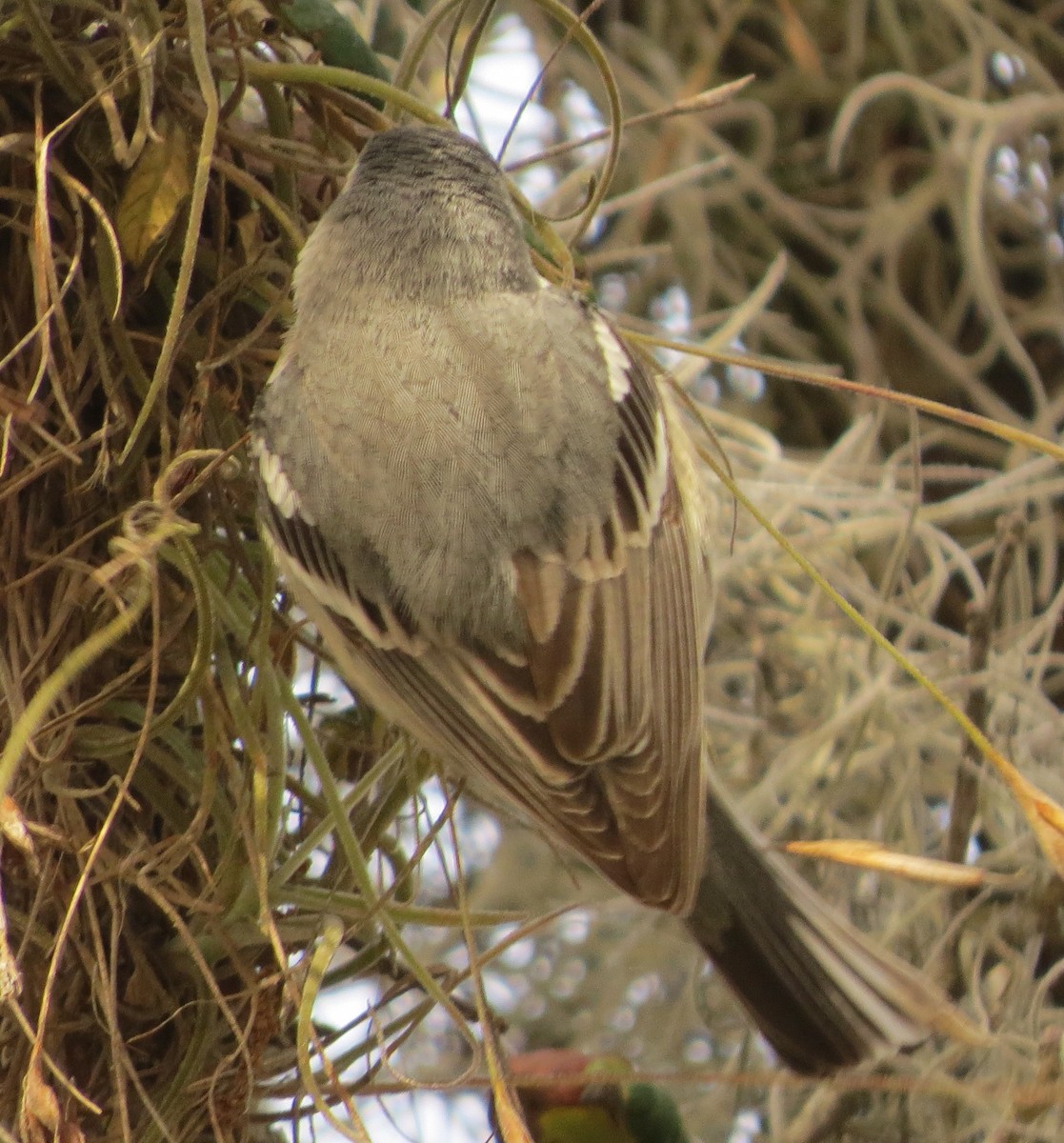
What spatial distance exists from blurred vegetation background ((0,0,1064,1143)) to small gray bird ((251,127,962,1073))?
5 cm

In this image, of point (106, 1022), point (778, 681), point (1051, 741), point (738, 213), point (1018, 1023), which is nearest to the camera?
point (106, 1022)

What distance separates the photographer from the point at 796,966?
136 cm

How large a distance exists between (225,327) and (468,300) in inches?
7.4

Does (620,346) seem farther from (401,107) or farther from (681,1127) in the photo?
(681,1127)

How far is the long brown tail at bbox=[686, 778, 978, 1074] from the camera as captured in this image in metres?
1.33

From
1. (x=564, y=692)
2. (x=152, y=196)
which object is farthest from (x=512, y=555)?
(x=152, y=196)

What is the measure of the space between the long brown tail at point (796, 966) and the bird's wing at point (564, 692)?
0.34 feet

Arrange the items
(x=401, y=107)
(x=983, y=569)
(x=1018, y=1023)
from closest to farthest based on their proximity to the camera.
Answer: (x=401, y=107) → (x=1018, y=1023) → (x=983, y=569)

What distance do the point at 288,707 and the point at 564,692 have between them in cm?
20

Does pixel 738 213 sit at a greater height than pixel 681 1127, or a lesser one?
greater

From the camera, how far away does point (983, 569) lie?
7.33ft

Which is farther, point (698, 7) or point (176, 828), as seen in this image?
point (698, 7)

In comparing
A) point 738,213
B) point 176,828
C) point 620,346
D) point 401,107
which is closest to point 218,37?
point 401,107

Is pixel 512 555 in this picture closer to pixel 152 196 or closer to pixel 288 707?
pixel 288 707
